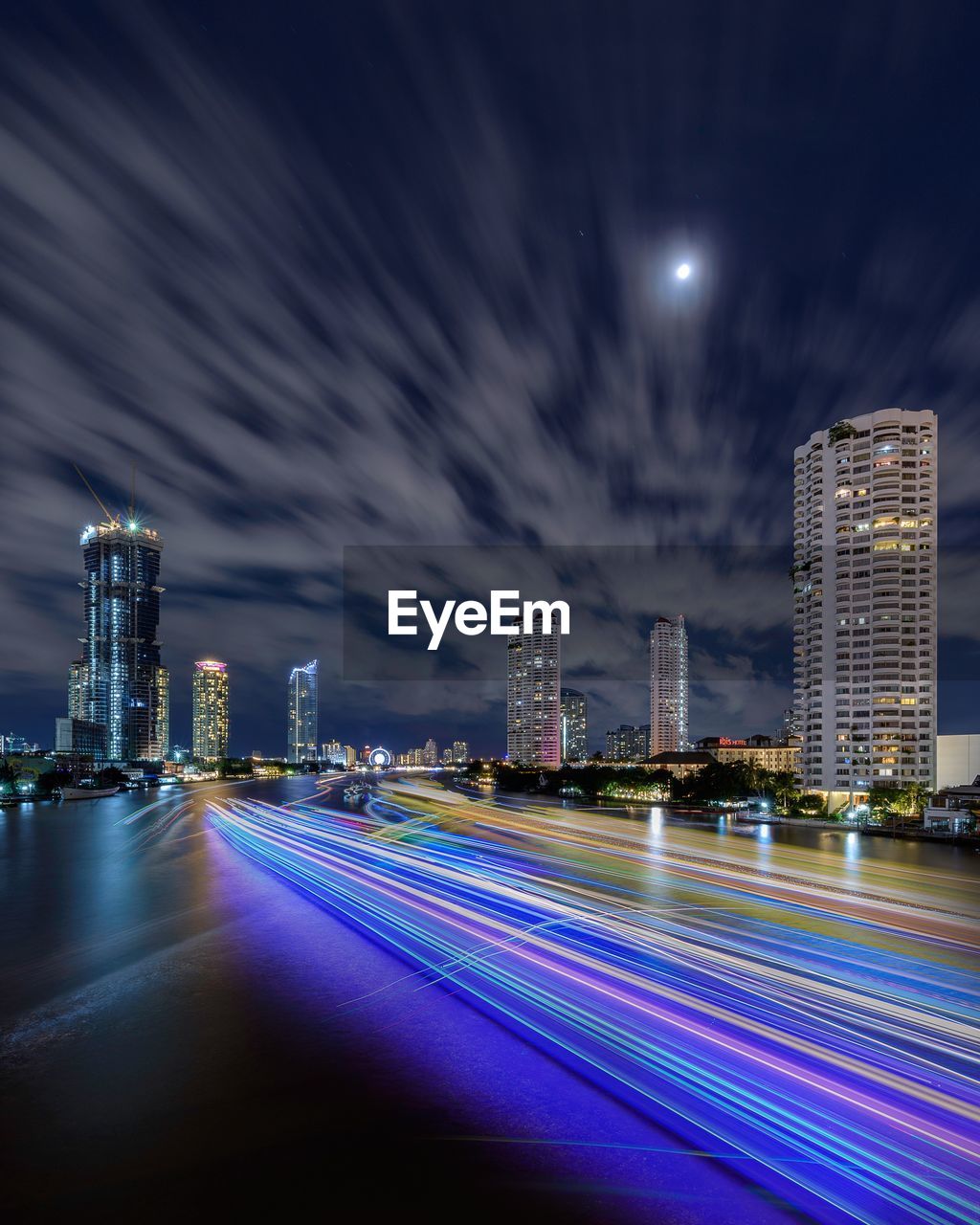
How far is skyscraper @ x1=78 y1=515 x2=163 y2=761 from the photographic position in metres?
169

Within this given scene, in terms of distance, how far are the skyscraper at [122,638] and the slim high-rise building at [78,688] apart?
61 centimetres

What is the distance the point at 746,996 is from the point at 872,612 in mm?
64503

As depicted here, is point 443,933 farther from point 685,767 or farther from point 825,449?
point 685,767

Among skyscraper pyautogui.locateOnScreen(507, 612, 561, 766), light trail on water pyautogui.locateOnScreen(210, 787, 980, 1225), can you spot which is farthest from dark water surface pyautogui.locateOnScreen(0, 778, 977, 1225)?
skyscraper pyautogui.locateOnScreen(507, 612, 561, 766)

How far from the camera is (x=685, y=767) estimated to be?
376 ft

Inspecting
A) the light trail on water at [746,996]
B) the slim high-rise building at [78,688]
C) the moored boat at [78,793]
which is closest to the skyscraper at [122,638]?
the slim high-rise building at [78,688]

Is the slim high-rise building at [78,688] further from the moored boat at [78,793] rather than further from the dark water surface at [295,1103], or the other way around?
the dark water surface at [295,1103]

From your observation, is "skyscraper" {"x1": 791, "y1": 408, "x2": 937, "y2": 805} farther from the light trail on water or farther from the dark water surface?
Answer: the dark water surface

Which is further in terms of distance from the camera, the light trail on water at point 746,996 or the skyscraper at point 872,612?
the skyscraper at point 872,612

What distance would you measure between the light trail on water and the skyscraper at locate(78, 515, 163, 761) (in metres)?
173

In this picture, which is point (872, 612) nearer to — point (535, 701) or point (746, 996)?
point (746, 996)

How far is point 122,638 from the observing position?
17350 cm

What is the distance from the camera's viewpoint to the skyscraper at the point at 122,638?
169 m

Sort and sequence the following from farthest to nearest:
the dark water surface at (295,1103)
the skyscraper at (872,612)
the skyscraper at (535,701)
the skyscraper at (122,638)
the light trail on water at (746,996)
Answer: the skyscraper at (535,701)
the skyscraper at (122,638)
the skyscraper at (872,612)
the light trail on water at (746,996)
the dark water surface at (295,1103)
